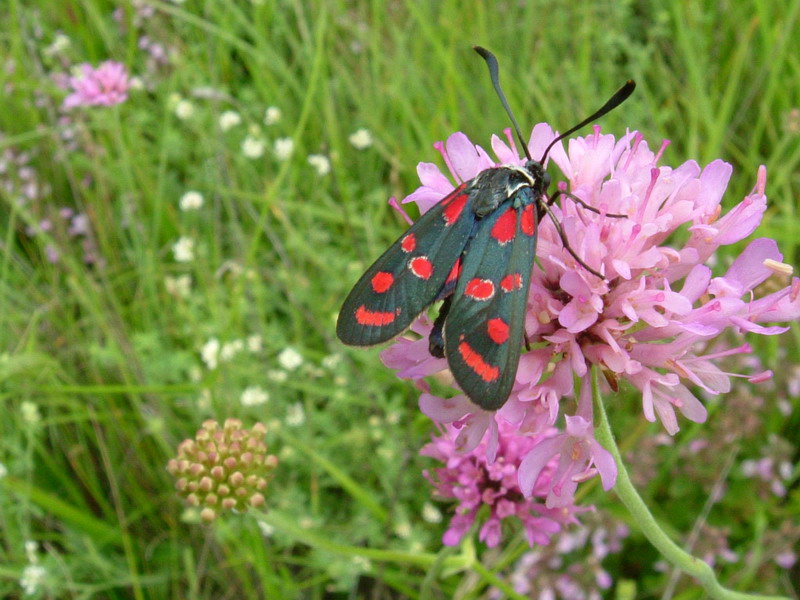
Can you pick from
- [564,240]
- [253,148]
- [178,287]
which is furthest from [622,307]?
[253,148]

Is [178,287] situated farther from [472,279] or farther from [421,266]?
[472,279]

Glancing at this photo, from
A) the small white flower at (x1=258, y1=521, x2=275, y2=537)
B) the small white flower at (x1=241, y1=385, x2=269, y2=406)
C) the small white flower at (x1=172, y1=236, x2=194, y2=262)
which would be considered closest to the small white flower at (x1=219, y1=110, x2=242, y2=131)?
the small white flower at (x1=172, y1=236, x2=194, y2=262)

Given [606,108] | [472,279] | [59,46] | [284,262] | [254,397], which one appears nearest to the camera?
[472,279]

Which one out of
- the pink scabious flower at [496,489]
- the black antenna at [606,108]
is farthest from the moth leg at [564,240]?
the pink scabious flower at [496,489]

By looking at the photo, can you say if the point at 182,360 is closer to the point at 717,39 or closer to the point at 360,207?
the point at 360,207

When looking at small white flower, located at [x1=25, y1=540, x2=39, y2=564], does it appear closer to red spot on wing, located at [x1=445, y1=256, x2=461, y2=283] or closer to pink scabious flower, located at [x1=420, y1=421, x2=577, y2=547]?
pink scabious flower, located at [x1=420, y1=421, x2=577, y2=547]

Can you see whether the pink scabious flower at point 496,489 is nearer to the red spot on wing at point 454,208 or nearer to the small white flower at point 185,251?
the red spot on wing at point 454,208

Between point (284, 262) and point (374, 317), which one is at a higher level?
point (374, 317)
